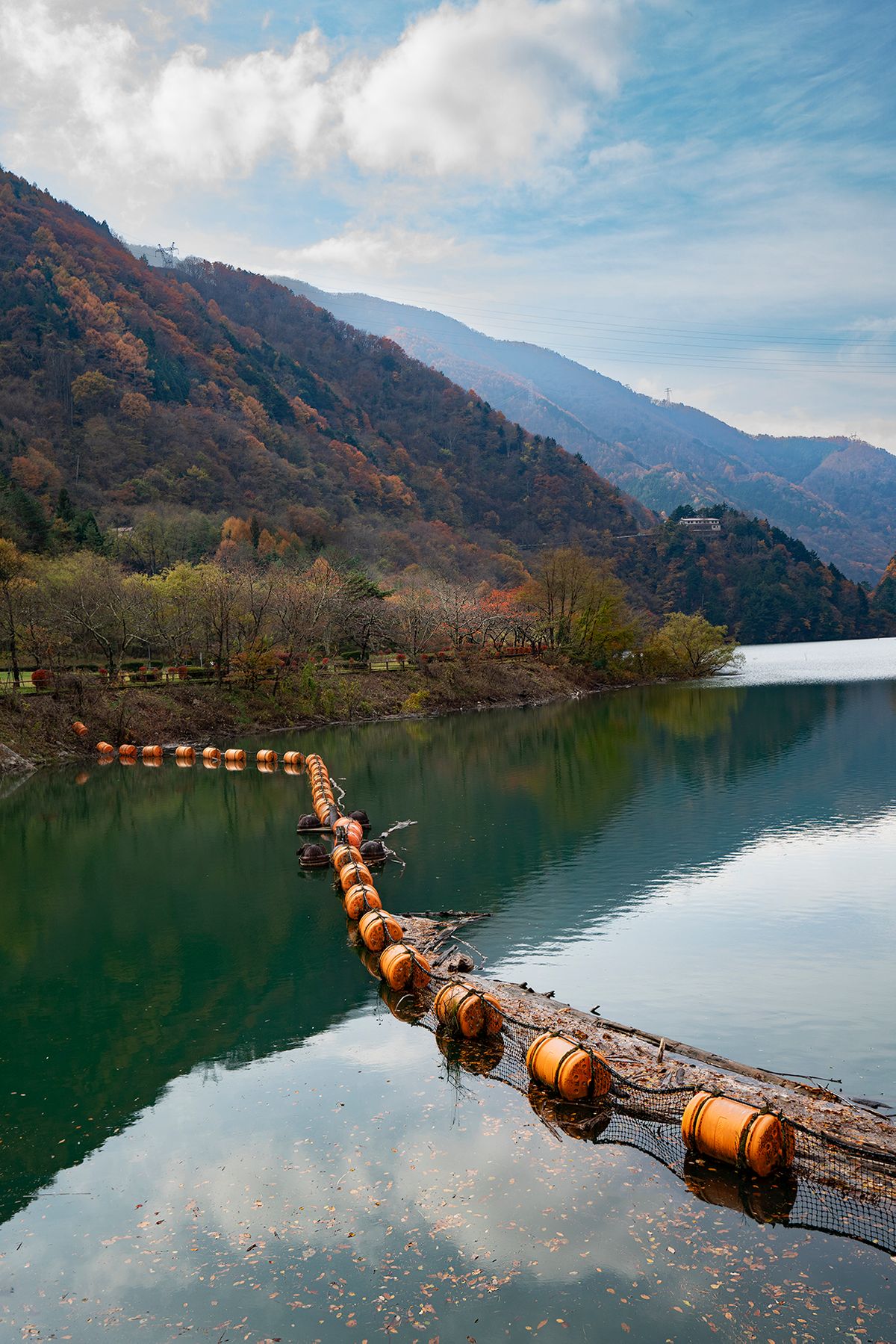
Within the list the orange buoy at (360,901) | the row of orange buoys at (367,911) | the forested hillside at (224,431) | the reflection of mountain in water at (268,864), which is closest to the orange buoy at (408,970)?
the row of orange buoys at (367,911)

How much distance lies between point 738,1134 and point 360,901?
1193 cm

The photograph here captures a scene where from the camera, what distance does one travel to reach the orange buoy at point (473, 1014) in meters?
15.4

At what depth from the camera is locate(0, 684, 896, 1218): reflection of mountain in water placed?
1608 cm

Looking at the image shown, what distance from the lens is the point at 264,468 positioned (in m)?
132

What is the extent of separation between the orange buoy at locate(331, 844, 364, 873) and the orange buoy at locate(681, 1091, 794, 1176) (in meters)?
14.6

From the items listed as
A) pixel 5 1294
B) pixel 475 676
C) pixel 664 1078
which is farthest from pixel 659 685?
pixel 5 1294

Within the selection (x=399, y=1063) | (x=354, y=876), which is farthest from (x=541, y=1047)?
(x=354, y=876)

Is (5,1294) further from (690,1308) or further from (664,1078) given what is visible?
(664,1078)

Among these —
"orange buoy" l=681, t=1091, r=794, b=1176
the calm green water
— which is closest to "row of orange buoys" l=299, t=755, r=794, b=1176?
"orange buoy" l=681, t=1091, r=794, b=1176

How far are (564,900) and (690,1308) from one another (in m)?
14.2

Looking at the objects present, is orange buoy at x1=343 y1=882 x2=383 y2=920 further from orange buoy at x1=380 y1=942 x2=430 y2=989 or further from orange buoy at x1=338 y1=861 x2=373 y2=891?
orange buoy at x1=380 y1=942 x2=430 y2=989

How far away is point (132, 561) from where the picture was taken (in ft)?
290

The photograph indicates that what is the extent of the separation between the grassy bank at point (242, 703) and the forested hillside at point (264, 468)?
22.0m

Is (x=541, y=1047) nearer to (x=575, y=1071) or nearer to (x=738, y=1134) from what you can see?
(x=575, y=1071)
